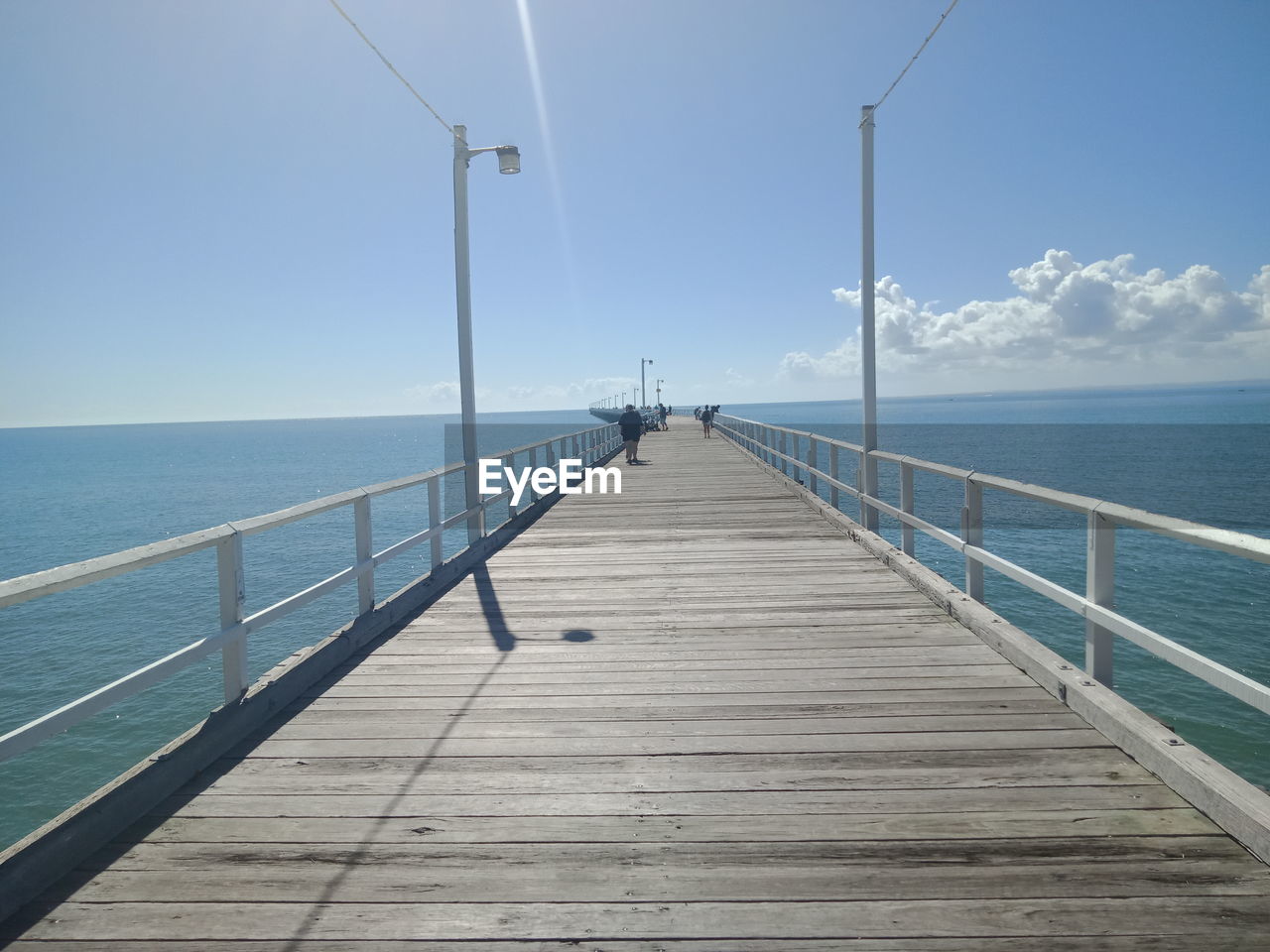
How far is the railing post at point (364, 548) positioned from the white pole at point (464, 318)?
3.28 metres

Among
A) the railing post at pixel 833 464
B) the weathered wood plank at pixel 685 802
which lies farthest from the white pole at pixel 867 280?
the weathered wood plank at pixel 685 802

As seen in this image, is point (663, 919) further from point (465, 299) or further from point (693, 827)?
point (465, 299)

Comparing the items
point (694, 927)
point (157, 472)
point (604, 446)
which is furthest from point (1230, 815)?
point (157, 472)

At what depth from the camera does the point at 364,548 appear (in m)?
5.68

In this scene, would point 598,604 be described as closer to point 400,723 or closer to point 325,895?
point 400,723

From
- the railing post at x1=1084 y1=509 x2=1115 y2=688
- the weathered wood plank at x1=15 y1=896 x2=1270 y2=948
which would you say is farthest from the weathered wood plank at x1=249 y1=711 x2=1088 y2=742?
the weathered wood plank at x1=15 y1=896 x2=1270 y2=948

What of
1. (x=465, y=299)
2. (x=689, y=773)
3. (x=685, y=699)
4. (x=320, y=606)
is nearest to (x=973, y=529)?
(x=685, y=699)

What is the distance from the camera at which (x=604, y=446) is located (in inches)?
1056

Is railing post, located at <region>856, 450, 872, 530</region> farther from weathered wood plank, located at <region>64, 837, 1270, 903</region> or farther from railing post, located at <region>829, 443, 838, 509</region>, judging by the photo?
weathered wood plank, located at <region>64, 837, 1270, 903</region>

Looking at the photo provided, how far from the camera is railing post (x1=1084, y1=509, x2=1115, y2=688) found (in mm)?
3752

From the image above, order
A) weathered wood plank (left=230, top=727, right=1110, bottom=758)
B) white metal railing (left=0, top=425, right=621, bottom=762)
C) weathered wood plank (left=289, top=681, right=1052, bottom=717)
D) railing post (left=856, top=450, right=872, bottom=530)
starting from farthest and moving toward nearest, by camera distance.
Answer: railing post (left=856, top=450, right=872, bottom=530), weathered wood plank (left=289, top=681, right=1052, bottom=717), weathered wood plank (left=230, top=727, right=1110, bottom=758), white metal railing (left=0, top=425, right=621, bottom=762)

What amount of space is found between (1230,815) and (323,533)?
36.3 m

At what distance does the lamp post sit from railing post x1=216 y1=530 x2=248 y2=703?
16.4 ft

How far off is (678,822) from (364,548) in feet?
11.1
